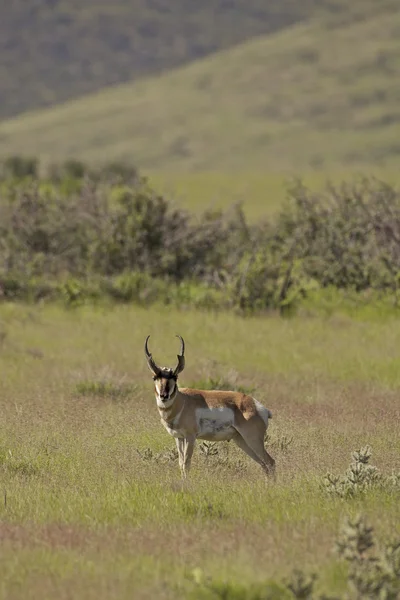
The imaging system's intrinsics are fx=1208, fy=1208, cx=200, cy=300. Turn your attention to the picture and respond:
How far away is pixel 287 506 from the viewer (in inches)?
335

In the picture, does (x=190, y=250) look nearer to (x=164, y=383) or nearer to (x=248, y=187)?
(x=164, y=383)

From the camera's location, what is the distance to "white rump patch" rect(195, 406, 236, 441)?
380 inches

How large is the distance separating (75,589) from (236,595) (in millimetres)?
885

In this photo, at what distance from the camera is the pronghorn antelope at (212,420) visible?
31.5ft

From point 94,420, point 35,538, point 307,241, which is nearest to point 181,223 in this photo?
point 307,241

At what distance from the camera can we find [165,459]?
10.4 meters

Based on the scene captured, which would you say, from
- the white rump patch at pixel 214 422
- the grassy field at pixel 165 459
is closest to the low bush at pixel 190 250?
the grassy field at pixel 165 459

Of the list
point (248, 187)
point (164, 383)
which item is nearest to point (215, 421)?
point (164, 383)

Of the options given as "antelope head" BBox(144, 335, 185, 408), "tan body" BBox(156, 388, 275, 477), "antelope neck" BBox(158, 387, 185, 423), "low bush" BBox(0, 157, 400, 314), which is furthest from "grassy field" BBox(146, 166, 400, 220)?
"antelope head" BBox(144, 335, 185, 408)

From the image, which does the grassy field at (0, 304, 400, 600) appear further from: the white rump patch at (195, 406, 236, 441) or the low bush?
the low bush

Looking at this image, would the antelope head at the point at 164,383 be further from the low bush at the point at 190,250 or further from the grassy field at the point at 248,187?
the grassy field at the point at 248,187

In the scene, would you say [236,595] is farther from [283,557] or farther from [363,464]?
[363,464]

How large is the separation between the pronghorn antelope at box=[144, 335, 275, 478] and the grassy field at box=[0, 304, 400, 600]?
10.2 inches

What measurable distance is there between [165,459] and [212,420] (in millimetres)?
936
